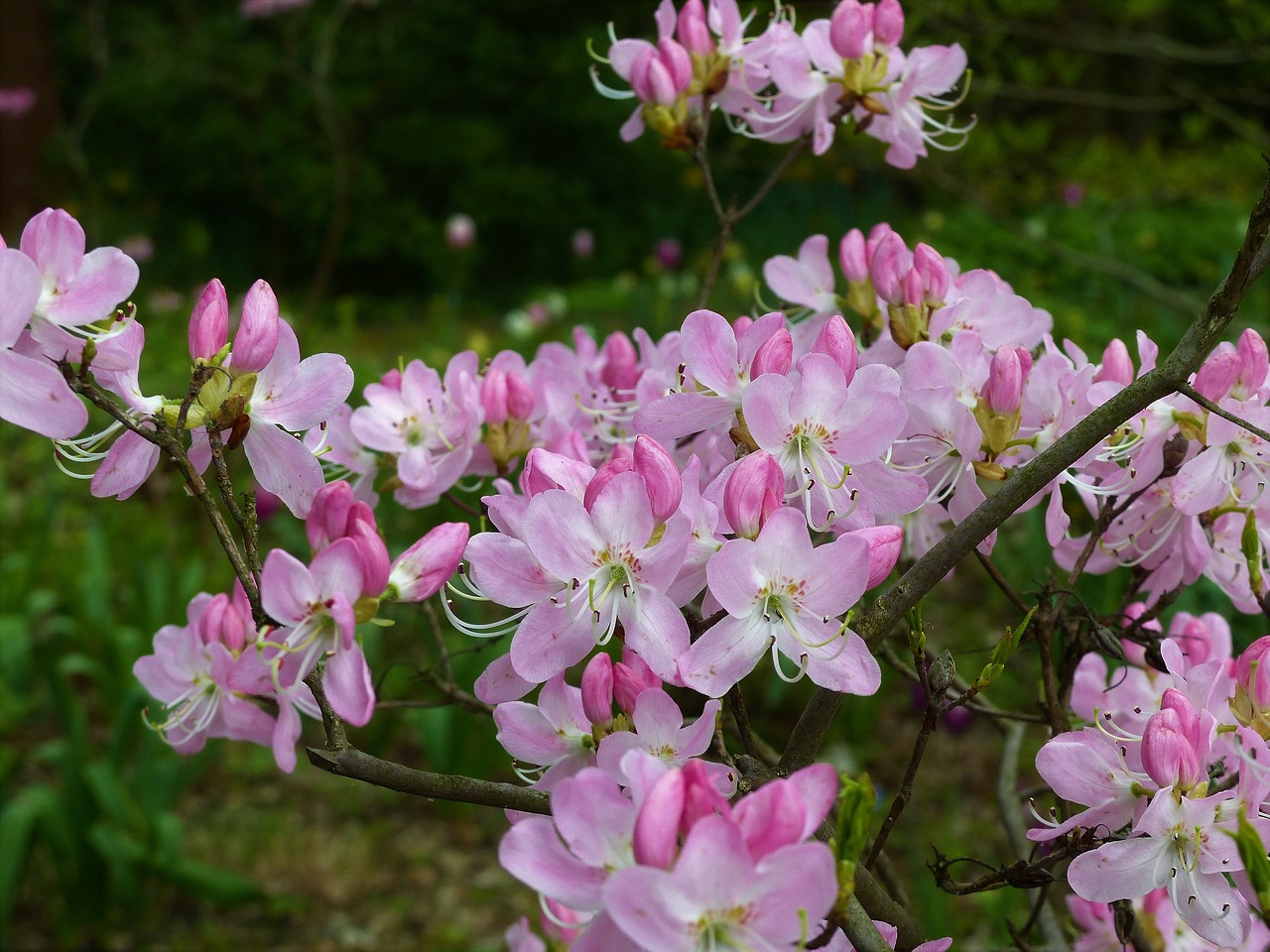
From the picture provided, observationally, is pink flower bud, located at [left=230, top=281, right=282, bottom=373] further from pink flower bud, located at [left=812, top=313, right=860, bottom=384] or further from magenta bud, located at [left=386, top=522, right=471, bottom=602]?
pink flower bud, located at [left=812, top=313, right=860, bottom=384]

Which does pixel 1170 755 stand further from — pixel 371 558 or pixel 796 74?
pixel 796 74

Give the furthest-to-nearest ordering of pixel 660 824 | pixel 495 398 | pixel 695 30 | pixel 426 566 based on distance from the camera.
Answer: pixel 695 30 → pixel 495 398 → pixel 426 566 → pixel 660 824

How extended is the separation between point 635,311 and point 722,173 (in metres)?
4.42

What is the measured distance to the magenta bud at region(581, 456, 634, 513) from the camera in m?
0.70

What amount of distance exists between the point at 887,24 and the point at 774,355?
58 cm

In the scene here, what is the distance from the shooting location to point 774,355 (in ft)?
2.58

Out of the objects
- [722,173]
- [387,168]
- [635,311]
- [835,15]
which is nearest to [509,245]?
[387,168]


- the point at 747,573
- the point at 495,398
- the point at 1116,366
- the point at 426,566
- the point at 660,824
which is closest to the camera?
the point at 660,824

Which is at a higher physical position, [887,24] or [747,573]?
[887,24]

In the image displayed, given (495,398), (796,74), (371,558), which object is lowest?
(495,398)

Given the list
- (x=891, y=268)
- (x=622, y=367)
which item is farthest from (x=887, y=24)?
(x=622, y=367)

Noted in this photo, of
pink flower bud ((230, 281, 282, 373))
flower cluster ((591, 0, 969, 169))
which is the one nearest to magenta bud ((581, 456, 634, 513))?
pink flower bud ((230, 281, 282, 373))

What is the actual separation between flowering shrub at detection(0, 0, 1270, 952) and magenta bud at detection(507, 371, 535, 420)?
0.52 feet

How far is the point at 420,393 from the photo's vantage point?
1089 millimetres
